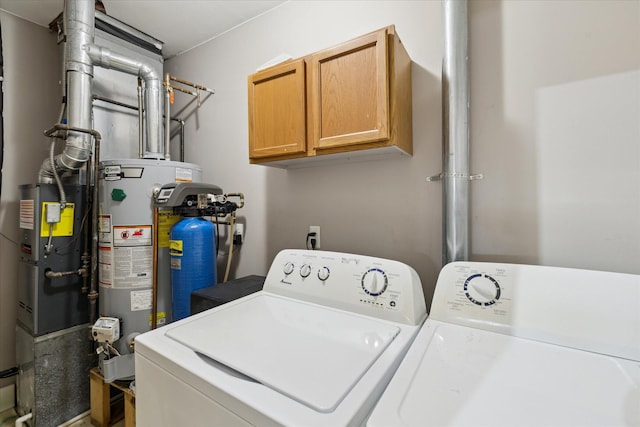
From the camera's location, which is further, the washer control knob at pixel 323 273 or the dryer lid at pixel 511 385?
the washer control knob at pixel 323 273

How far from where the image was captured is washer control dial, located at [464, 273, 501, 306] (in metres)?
0.85

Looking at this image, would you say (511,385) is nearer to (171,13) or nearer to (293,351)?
(293,351)

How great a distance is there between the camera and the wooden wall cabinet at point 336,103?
1.08m

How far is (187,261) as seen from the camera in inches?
59.4

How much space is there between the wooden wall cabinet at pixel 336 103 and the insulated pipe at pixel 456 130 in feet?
0.59

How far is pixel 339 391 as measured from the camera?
0.57 metres

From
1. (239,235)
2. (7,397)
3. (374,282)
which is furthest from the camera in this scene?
(239,235)

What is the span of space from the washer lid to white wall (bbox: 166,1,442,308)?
53 cm

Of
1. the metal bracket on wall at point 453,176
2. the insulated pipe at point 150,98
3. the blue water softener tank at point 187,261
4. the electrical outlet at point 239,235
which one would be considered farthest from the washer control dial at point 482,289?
the insulated pipe at point 150,98

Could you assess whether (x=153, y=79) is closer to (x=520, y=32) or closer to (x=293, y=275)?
(x=293, y=275)

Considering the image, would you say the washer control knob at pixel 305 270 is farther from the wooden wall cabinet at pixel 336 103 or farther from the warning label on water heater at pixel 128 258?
the warning label on water heater at pixel 128 258

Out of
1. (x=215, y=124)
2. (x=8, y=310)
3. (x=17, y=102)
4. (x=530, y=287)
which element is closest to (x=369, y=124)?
(x=530, y=287)

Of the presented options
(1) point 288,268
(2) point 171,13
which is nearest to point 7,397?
(1) point 288,268

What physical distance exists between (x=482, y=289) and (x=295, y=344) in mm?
599
